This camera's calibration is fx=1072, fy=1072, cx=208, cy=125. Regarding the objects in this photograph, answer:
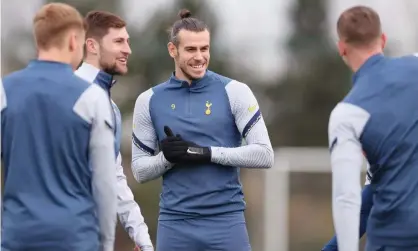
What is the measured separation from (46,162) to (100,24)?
4.97ft

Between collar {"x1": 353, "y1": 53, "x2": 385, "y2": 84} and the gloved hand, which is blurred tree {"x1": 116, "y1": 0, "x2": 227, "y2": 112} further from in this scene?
collar {"x1": 353, "y1": 53, "x2": 385, "y2": 84}

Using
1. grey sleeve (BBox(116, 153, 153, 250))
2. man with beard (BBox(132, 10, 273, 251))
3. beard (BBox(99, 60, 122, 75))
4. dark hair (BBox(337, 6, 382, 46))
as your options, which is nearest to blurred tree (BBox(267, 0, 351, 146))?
man with beard (BBox(132, 10, 273, 251))

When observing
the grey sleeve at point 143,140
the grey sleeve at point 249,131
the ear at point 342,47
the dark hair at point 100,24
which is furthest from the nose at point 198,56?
the ear at point 342,47

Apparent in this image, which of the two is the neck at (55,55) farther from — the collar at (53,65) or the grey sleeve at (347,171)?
the grey sleeve at (347,171)

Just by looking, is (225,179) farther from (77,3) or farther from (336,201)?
(77,3)

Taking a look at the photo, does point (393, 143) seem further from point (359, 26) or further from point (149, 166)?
point (149, 166)

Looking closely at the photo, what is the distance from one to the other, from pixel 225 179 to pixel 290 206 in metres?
7.08

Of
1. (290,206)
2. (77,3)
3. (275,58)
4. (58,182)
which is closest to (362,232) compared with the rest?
(58,182)

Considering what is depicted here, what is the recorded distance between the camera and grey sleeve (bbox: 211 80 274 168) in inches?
255

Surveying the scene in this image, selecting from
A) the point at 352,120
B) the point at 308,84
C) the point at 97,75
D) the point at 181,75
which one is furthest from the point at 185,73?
the point at 308,84

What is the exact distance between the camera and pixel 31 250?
512 cm

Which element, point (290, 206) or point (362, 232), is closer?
point (362, 232)

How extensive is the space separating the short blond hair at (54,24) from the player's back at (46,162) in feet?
0.50

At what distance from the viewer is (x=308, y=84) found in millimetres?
25328
